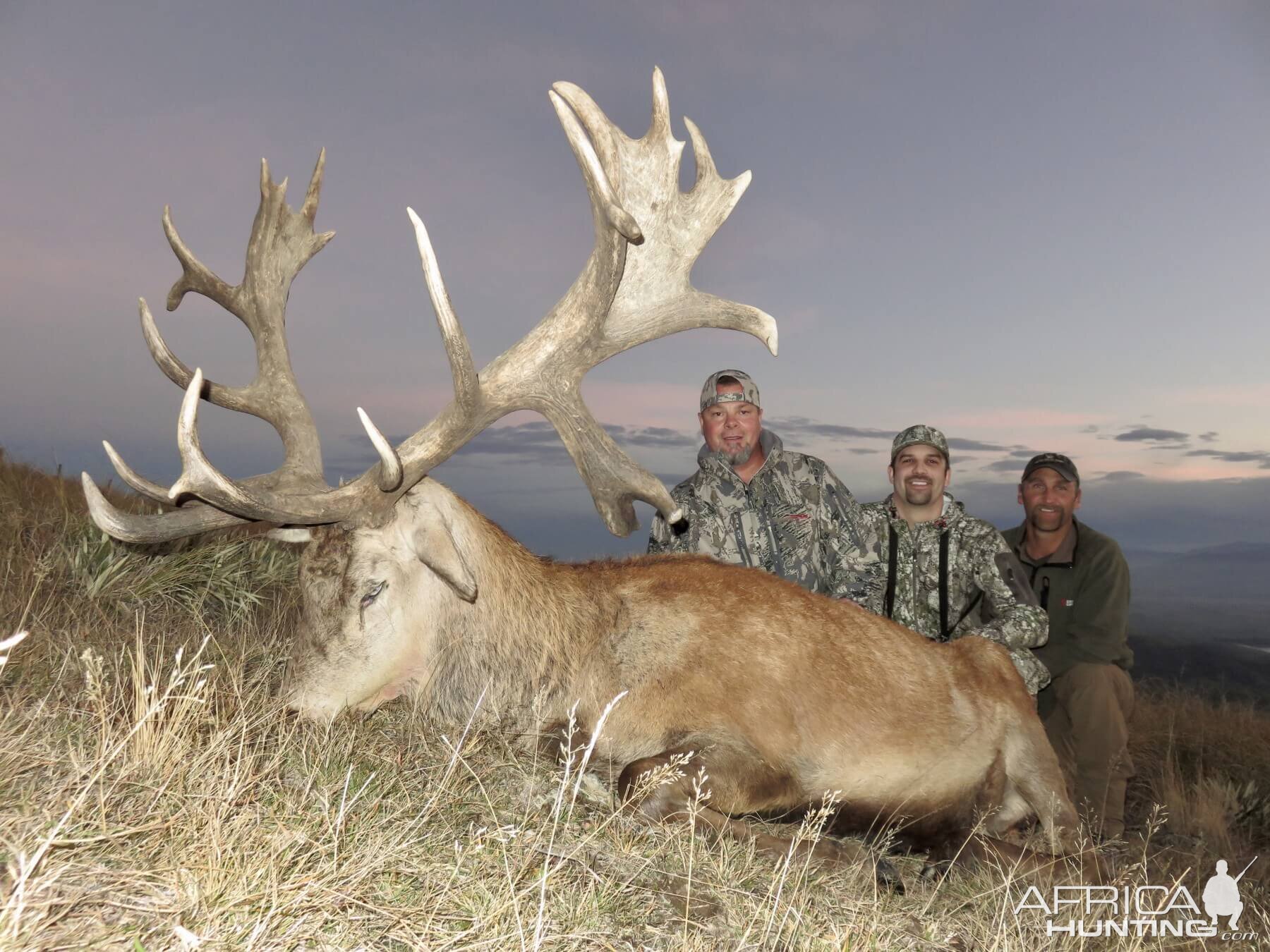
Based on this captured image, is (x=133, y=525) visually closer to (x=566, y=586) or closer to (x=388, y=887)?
(x=566, y=586)

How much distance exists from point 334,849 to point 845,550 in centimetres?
477

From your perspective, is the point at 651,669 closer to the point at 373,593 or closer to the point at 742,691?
the point at 742,691

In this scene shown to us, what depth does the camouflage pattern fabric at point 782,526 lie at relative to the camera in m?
6.42

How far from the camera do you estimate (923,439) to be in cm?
655

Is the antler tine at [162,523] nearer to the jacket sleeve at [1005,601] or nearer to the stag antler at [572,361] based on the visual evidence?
the stag antler at [572,361]

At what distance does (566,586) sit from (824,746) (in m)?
1.37

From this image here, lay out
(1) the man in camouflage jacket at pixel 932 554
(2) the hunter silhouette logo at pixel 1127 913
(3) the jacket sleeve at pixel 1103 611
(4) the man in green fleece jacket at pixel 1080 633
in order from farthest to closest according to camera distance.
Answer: (3) the jacket sleeve at pixel 1103 611
(4) the man in green fleece jacket at pixel 1080 633
(1) the man in camouflage jacket at pixel 932 554
(2) the hunter silhouette logo at pixel 1127 913

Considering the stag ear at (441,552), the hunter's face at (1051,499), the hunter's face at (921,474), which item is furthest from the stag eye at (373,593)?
the hunter's face at (1051,499)

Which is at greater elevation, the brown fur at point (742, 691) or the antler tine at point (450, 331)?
the antler tine at point (450, 331)

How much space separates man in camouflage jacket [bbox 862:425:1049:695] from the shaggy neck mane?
9.44 ft

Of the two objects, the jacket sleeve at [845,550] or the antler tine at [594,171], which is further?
the jacket sleeve at [845,550]

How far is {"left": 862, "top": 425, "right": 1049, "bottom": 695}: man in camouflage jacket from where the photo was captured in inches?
242

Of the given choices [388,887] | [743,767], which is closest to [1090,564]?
[743,767]

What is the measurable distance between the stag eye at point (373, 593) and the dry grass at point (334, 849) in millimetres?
502
